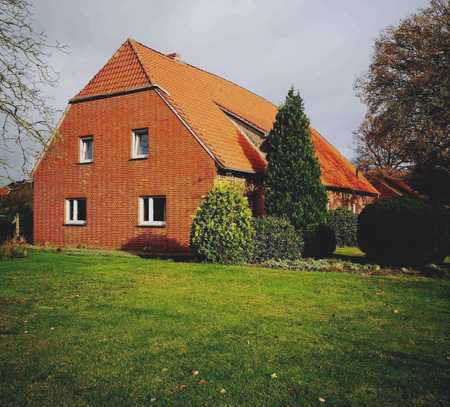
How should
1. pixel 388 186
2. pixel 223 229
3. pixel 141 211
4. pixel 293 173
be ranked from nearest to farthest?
pixel 223 229, pixel 293 173, pixel 141 211, pixel 388 186

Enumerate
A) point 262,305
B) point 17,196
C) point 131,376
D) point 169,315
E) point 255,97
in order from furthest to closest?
point 255,97, point 17,196, point 262,305, point 169,315, point 131,376

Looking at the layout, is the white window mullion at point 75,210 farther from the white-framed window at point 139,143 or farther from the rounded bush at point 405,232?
the rounded bush at point 405,232

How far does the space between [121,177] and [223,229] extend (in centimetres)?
695

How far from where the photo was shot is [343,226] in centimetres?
1989

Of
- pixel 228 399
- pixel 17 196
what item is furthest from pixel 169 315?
pixel 17 196

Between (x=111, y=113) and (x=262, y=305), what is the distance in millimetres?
13297

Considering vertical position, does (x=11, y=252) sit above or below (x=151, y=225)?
below

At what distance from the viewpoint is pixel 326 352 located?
462cm

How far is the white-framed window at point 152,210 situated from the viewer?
1617cm

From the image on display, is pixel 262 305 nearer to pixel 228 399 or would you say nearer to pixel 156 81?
pixel 228 399

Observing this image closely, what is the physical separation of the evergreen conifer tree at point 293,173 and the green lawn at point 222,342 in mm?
6032

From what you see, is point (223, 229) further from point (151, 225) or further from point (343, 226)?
point (343, 226)

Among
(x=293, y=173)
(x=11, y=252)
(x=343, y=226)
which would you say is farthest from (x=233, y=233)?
(x=343, y=226)

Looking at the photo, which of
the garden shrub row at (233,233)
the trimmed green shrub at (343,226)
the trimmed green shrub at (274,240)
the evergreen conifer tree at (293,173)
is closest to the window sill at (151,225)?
the garden shrub row at (233,233)
